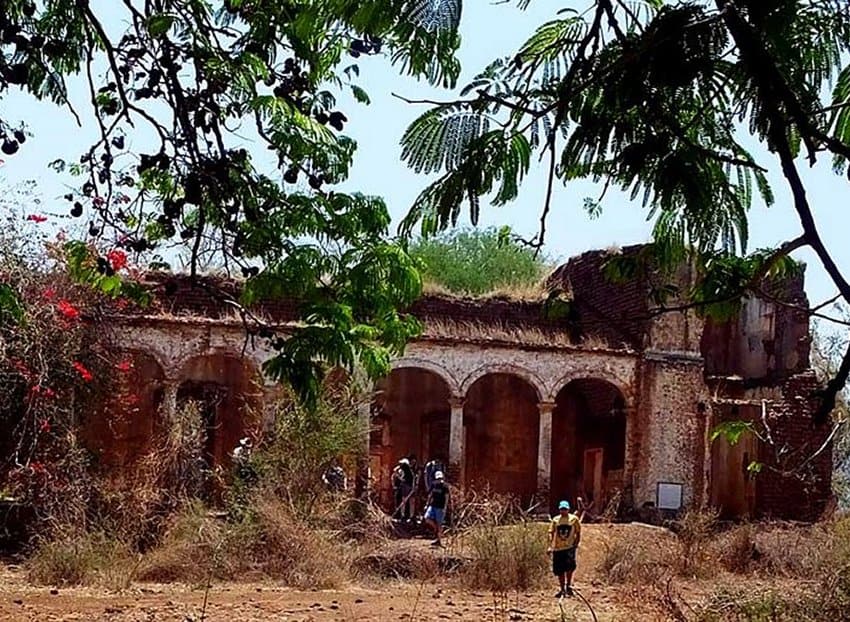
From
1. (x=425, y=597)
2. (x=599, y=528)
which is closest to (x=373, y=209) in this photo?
(x=425, y=597)

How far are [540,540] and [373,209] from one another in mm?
8942

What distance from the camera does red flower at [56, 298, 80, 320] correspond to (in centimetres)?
1665

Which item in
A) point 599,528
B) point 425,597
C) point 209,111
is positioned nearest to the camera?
point 209,111

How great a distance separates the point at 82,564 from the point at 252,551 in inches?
80.8

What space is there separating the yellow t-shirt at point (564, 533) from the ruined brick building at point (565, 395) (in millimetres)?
6787

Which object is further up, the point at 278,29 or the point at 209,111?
the point at 278,29

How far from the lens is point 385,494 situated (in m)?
23.2

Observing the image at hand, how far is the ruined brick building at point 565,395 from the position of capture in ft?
68.5

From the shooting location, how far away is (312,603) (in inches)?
484

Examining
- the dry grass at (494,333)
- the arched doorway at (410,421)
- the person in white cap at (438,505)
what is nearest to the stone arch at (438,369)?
the dry grass at (494,333)

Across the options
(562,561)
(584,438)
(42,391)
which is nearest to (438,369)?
(584,438)

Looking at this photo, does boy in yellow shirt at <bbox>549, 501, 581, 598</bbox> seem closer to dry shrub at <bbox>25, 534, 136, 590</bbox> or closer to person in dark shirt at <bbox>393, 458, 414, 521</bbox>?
dry shrub at <bbox>25, 534, 136, 590</bbox>

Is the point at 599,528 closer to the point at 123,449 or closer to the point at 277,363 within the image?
the point at 123,449

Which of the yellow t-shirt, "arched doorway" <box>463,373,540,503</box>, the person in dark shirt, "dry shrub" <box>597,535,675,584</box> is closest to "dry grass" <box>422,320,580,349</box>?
"arched doorway" <box>463,373,540,503</box>
